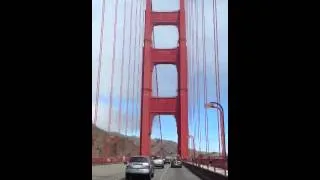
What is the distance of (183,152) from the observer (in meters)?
75.4

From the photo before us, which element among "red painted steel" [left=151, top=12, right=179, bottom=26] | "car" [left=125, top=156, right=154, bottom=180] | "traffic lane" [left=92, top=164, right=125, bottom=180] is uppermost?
"red painted steel" [left=151, top=12, right=179, bottom=26]

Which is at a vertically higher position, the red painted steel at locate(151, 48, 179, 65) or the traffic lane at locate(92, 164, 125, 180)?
the red painted steel at locate(151, 48, 179, 65)

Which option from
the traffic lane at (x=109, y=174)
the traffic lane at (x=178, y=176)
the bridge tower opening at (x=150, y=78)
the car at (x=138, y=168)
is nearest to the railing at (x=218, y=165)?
the traffic lane at (x=178, y=176)

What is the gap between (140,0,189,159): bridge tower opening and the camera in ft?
226

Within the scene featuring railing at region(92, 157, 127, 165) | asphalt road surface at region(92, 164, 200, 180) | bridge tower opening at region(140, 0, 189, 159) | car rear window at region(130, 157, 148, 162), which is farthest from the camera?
bridge tower opening at region(140, 0, 189, 159)

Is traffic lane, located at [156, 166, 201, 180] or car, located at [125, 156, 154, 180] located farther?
traffic lane, located at [156, 166, 201, 180]

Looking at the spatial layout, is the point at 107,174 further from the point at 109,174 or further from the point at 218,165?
A: the point at 218,165

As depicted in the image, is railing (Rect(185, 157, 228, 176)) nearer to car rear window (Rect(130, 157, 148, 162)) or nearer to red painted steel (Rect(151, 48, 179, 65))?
car rear window (Rect(130, 157, 148, 162))

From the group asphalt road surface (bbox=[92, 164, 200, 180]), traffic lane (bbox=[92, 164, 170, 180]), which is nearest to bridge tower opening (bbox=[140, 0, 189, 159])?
asphalt road surface (bbox=[92, 164, 200, 180])

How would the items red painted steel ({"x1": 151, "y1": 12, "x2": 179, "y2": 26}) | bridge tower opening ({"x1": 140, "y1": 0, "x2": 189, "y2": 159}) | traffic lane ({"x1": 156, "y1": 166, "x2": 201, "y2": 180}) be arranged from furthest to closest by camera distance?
red painted steel ({"x1": 151, "y1": 12, "x2": 179, "y2": 26})
bridge tower opening ({"x1": 140, "y1": 0, "x2": 189, "y2": 159})
traffic lane ({"x1": 156, "y1": 166, "x2": 201, "y2": 180})

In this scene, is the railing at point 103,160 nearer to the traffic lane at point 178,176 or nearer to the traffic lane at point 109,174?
the traffic lane at point 109,174
